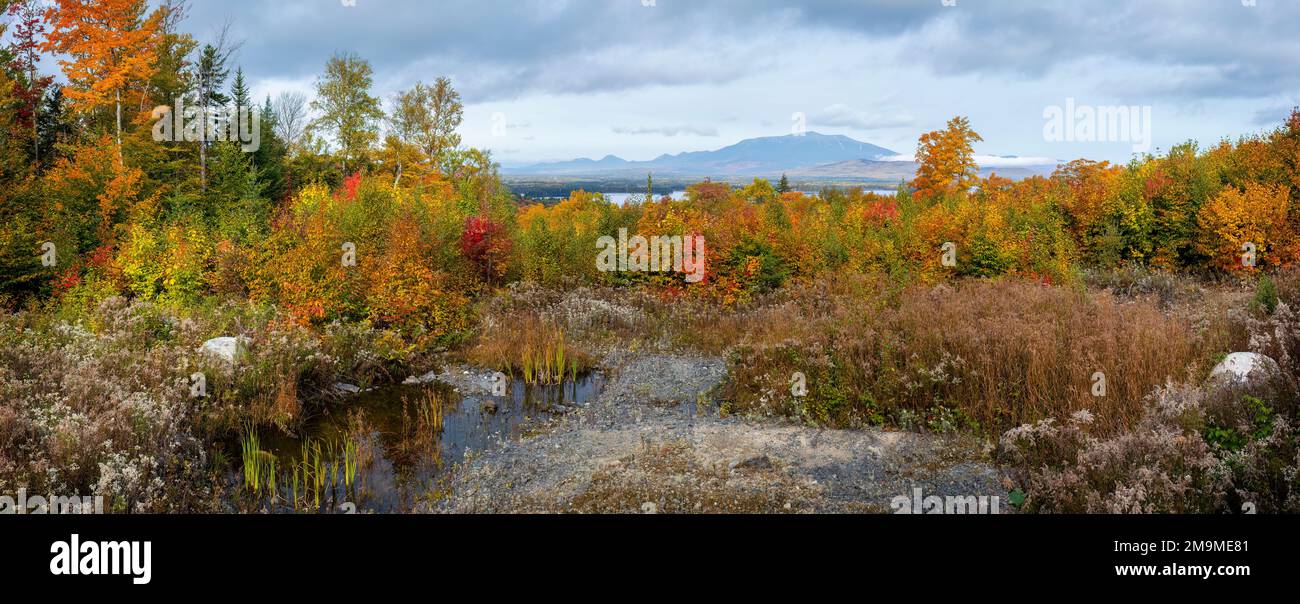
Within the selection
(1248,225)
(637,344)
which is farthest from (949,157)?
(637,344)

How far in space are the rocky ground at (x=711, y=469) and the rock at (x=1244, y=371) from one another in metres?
2.32

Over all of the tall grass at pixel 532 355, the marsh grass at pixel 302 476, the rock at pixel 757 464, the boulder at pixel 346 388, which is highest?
the tall grass at pixel 532 355

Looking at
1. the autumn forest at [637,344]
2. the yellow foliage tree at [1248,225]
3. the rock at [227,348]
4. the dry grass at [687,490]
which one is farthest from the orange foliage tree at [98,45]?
the yellow foliage tree at [1248,225]

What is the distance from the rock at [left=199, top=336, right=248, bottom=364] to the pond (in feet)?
5.61

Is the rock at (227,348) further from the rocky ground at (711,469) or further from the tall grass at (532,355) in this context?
the rocky ground at (711,469)

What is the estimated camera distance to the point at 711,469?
6.94m

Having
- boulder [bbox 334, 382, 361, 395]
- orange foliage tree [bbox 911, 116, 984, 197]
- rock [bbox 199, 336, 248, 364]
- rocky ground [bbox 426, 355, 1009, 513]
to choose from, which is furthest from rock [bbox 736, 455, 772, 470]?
orange foliage tree [bbox 911, 116, 984, 197]

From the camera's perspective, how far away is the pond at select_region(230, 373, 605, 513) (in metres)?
6.80

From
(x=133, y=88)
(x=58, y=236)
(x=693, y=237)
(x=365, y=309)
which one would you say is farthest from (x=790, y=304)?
(x=133, y=88)

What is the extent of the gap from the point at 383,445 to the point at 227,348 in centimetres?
367

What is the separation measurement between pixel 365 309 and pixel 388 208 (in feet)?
14.3

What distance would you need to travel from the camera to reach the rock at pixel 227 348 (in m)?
9.62
